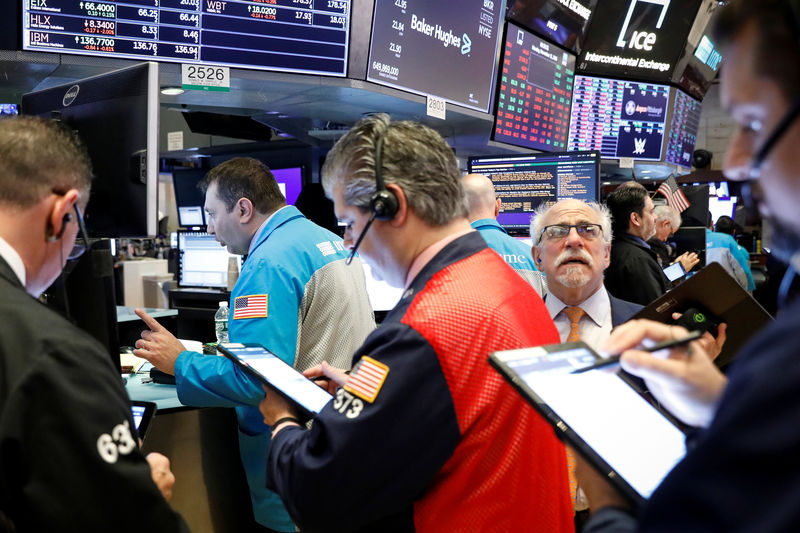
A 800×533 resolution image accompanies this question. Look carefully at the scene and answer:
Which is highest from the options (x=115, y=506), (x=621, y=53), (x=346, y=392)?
(x=621, y=53)

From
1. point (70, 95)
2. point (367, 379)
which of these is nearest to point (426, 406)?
point (367, 379)

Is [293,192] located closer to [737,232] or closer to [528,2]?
[528,2]

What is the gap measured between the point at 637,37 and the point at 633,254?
2724 mm

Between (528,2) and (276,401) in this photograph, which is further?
(528,2)

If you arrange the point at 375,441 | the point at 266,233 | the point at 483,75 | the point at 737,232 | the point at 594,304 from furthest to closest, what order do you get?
the point at 737,232
the point at 483,75
the point at 266,233
the point at 594,304
the point at 375,441

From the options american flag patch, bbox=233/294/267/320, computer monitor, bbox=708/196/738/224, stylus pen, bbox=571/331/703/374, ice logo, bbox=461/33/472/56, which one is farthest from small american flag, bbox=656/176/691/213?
computer monitor, bbox=708/196/738/224

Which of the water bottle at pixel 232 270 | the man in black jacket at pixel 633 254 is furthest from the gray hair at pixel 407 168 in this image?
the water bottle at pixel 232 270

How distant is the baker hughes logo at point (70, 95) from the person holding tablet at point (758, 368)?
6.15 feet

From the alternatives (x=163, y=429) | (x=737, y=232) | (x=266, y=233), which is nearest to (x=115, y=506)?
(x=266, y=233)

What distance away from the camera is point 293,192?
496 centimetres

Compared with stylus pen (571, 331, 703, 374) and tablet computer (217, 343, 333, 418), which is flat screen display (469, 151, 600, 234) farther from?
stylus pen (571, 331, 703, 374)

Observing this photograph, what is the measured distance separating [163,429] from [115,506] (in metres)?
1.92

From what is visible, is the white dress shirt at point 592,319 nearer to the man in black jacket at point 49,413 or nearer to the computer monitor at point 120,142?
the computer monitor at point 120,142

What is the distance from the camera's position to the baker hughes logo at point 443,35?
12.5ft
